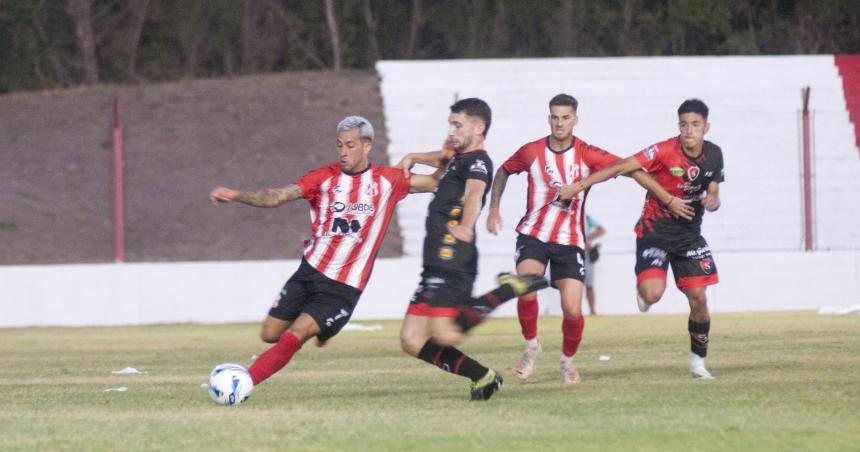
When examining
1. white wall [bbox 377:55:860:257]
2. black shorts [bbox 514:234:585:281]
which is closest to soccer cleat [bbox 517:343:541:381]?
black shorts [bbox 514:234:585:281]

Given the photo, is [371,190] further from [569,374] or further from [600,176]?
[569,374]

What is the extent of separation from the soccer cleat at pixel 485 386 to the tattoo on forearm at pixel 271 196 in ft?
5.44

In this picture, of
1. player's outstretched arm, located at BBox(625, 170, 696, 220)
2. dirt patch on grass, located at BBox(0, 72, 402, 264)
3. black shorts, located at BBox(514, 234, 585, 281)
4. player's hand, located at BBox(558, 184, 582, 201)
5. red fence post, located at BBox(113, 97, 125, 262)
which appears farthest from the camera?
dirt patch on grass, located at BBox(0, 72, 402, 264)

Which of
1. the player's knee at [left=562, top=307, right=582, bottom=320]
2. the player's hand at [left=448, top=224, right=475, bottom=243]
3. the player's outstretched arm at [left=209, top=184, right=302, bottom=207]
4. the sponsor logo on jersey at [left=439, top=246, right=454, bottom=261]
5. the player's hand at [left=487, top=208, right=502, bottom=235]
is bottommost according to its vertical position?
the player's knee at [left=562, top=307, right=582, bottom=320]

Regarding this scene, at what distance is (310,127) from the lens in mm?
33156

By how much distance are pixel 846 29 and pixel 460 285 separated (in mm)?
38617

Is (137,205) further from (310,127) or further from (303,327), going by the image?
(303,327)

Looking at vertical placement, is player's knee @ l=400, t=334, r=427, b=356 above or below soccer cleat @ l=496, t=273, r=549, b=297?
below

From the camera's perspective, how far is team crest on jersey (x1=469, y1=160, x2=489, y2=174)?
909 centimetres

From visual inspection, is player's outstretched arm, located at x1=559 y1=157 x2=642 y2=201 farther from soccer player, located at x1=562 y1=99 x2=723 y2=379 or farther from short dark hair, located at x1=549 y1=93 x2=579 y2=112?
short dark hair, located at x1=549 y1=93 x2=579 y2=112

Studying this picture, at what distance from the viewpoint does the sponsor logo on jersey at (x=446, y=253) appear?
358 inches

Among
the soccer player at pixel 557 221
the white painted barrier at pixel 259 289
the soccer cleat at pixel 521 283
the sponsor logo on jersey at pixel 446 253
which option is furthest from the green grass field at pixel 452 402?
the white painted barrier at pixel 259 289

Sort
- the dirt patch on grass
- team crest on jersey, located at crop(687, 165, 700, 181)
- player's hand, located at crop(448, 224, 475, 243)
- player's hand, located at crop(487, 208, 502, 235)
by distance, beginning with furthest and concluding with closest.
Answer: the dirt patch on grass
team crest on jersey, located at crop(687, 165, 700, 181)
player's hand, located at crop(487, 208, 502, 235)
player's hand, located at crop(448, 224, 475, 243)

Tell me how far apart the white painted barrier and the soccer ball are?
11954 millimetres
